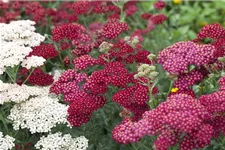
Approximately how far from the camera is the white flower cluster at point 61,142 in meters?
3.58

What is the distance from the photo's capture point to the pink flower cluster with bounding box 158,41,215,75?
345 centimetres

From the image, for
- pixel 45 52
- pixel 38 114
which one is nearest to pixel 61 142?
pixel 38 114

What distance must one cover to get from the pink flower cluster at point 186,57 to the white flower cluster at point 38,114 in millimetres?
940

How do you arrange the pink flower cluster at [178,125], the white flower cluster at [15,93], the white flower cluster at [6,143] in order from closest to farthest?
the pink flower cluster at [178,125] → the white flower cluster at [6,143] → the white flower cluster at [15,93]

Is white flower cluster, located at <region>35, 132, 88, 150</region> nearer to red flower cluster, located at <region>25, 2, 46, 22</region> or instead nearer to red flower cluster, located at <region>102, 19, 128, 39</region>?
red flower cluster, located at <region>102, 19, 128, 39</region>

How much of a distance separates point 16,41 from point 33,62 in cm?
44

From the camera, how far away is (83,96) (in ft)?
11.9

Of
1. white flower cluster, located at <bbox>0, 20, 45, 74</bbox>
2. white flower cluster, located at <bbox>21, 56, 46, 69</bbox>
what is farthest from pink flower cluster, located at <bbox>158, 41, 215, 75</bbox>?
white flower cluster, located at <bbox>0, 20, 45, 74</bbox>

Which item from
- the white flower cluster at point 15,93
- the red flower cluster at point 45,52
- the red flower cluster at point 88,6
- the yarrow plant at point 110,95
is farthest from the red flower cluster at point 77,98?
the red flower cluster at point 88,6

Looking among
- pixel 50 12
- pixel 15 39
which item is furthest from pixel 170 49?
pixel 50 12

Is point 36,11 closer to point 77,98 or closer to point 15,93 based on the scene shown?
point 15,93

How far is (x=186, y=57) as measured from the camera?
349 centimetres

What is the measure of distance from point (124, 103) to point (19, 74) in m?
1.59

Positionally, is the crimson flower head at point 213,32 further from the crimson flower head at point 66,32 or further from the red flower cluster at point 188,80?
the crimson flower head at point 66,32
